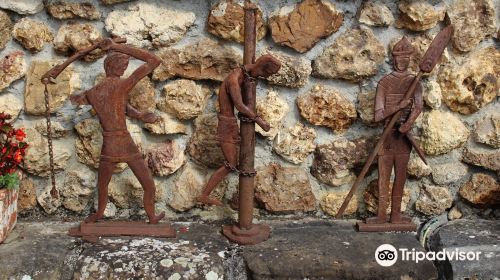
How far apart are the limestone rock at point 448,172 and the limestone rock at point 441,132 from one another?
0.07 m

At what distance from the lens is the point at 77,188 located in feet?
7.09

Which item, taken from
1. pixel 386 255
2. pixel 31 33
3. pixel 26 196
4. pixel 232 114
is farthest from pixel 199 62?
pixel 386 255

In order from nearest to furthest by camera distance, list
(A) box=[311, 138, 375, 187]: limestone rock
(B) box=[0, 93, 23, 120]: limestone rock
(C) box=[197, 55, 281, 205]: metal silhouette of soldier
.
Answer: (C) box=[197, 55, 281, 205]: metal silhouette of soldier → (B) box=[0, 93, 23, 120]: limestone rock → (A) box=[311, 138, 375, 187]: limestone rock

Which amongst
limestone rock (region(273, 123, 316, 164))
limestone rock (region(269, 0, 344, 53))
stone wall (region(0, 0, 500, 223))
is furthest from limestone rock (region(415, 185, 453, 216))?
limestone rock (region(269, 0, 344, 53))

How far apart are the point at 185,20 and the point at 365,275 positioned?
1027 millimetres

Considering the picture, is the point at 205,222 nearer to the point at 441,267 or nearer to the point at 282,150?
the point at 282,150

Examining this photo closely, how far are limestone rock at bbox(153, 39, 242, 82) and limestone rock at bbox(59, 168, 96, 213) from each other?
Result: 0.44 metres

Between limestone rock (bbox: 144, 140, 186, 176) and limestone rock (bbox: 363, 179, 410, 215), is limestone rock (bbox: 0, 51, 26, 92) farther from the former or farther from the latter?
limestone rock (bbox: 363, 179, 410, 215)

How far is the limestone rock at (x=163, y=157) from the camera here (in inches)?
84.0

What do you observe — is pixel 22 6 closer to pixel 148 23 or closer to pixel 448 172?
pixel 148 23

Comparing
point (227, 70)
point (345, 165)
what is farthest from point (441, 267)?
point (227, 70)

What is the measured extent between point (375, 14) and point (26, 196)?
1.40m

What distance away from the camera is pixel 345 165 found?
2.17 m

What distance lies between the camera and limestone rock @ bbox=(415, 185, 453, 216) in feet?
7.30
